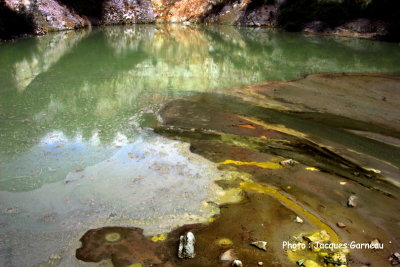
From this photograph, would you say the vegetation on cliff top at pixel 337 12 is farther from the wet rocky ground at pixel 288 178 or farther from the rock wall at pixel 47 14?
the rock wall at pixel 47 14

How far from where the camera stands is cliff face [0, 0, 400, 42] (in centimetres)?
2039

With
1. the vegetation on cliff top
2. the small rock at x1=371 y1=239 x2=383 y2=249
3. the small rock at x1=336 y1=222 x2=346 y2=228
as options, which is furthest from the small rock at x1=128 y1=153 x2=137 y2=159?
the vegetation on cliff top

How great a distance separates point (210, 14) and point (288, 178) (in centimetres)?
2691

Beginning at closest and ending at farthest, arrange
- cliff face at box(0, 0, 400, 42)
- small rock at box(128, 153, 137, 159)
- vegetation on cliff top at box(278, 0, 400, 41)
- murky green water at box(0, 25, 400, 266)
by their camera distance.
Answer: murky green water at box(0, 25, 400, 266) < small rock at box(128, 153, 137, 159) < vegetation on cliff top at box(278, 0, 400, 41) < cliff face at box(0, 0, 400, 42)

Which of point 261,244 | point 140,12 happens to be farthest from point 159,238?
point 140,12

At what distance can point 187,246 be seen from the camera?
379 centimetres

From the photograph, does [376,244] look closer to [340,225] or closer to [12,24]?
[340,225]

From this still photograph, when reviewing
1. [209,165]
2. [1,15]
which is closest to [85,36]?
[1,15]

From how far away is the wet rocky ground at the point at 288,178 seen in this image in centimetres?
384

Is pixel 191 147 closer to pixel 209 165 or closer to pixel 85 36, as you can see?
pixel 209 165

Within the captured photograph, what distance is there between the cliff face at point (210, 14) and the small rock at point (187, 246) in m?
18.9

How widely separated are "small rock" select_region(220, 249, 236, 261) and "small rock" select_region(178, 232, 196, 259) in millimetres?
306

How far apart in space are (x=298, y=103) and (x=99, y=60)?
8.40 meters

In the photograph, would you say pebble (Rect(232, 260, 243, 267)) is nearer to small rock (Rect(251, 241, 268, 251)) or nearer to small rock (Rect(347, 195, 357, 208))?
small rock (Rect(251, 241, 268, 251))
